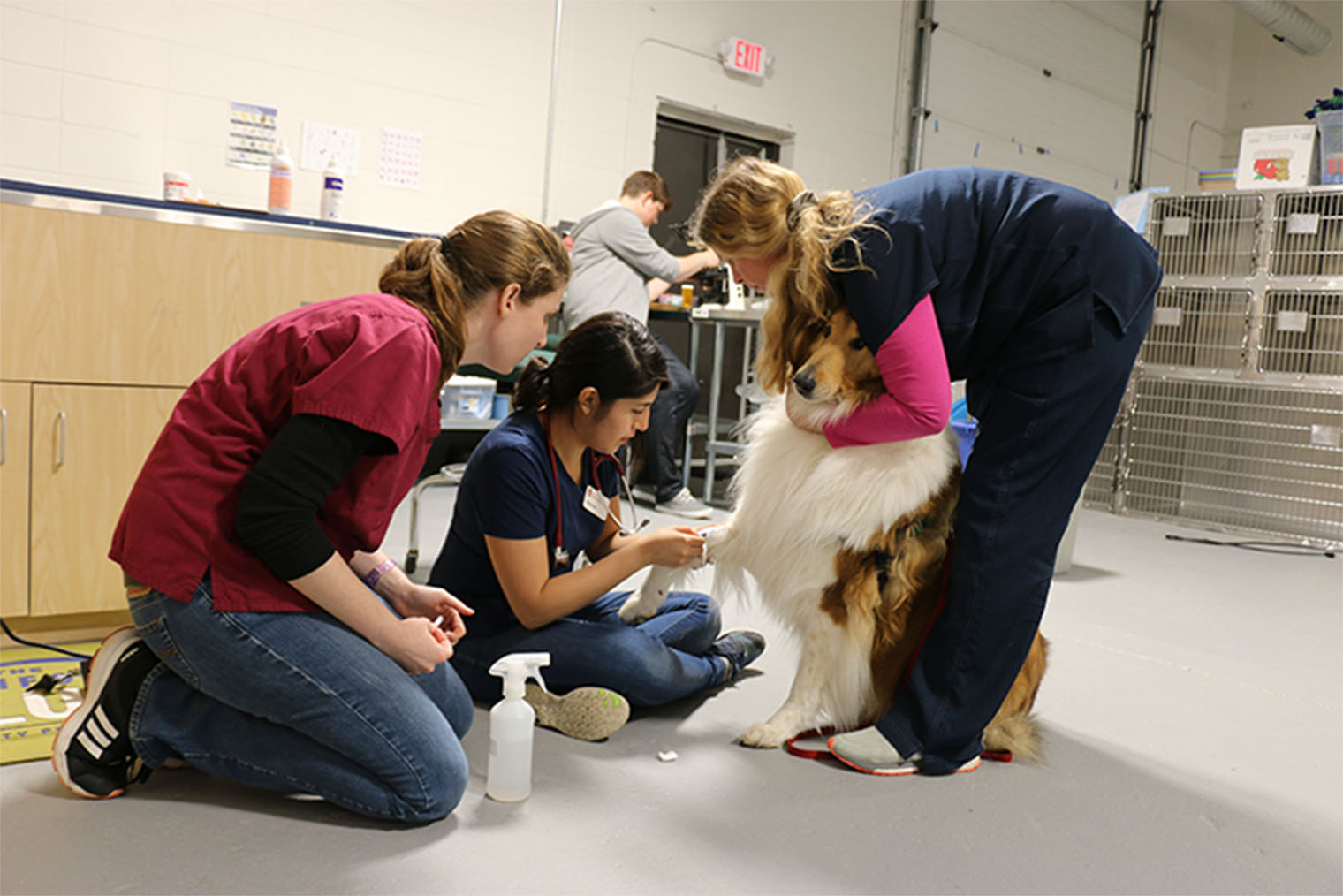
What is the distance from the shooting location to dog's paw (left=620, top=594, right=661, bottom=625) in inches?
81.7

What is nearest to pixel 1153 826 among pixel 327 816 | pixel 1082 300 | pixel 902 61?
pixel 1082 300

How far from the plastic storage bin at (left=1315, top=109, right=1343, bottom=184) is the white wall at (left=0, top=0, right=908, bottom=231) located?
2788mm

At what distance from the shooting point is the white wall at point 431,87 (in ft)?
12.6

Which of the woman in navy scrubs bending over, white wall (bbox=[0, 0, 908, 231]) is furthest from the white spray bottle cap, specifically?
white wall (bbox=[0, 0, 908, 231])

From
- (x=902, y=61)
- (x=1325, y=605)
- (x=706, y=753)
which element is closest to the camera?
(x=706, y=753)

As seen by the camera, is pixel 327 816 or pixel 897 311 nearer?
pixel 327 816

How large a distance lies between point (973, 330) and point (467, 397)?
2.15 meters

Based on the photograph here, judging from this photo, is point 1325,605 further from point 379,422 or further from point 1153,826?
point 379,422

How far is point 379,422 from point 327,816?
2.01 ft

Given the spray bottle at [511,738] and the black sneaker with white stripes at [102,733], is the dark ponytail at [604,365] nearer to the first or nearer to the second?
the spray bottle at [511,738]

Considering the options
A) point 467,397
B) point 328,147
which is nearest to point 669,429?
point 467,397

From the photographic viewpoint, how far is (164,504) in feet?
4.53

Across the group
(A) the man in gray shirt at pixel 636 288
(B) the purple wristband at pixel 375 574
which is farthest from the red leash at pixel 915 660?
(A) the man in gray shirt at pixel 636 288

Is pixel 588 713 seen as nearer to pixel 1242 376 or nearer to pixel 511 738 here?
pixel 511 738
